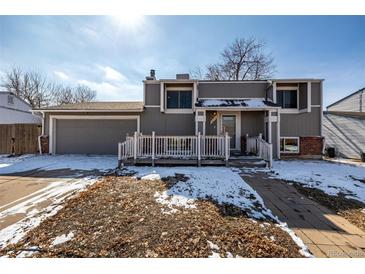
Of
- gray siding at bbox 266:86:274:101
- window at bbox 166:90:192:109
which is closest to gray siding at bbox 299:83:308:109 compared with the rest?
gray siding at bbox 266:86:274:101

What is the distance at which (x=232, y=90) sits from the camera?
36.7ft

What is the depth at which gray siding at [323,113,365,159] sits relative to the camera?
1122cm

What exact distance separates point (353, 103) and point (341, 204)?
17479 mm

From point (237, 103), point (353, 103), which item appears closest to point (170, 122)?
point (237, 103)

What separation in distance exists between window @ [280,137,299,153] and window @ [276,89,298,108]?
1937 mm

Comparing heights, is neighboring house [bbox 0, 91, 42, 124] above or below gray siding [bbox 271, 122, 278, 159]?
above

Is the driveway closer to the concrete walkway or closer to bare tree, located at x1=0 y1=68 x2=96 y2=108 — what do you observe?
the concrete walkway

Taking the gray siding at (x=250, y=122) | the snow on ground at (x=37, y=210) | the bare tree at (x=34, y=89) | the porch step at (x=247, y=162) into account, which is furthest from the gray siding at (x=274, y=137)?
the bare tree at (x=34, y=89)

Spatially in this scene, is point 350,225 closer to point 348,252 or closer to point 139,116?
point 348,252

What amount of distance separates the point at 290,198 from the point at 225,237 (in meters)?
2.69

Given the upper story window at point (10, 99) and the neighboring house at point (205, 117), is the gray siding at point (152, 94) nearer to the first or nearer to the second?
the neighboring house at point (205, 117)

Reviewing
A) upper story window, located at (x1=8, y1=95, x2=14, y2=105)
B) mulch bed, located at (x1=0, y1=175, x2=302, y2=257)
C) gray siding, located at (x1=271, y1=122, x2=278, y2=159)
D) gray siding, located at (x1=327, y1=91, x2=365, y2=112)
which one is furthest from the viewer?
upper story window, located at (x1=8, y1=95, x2=14, y2=105)

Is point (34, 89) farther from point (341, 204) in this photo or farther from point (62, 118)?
point (341, 204)

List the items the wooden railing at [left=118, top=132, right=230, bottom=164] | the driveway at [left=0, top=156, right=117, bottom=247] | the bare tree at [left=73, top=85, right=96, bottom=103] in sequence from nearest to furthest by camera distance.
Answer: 1. the driveway at [left=0, top=156, right=117, bottom=247]
2. the wooden railing at [left=118, top=132, right=230, bottom=164]
3. the bare tree at [left=73, top=85, right=96, bottom=103]
